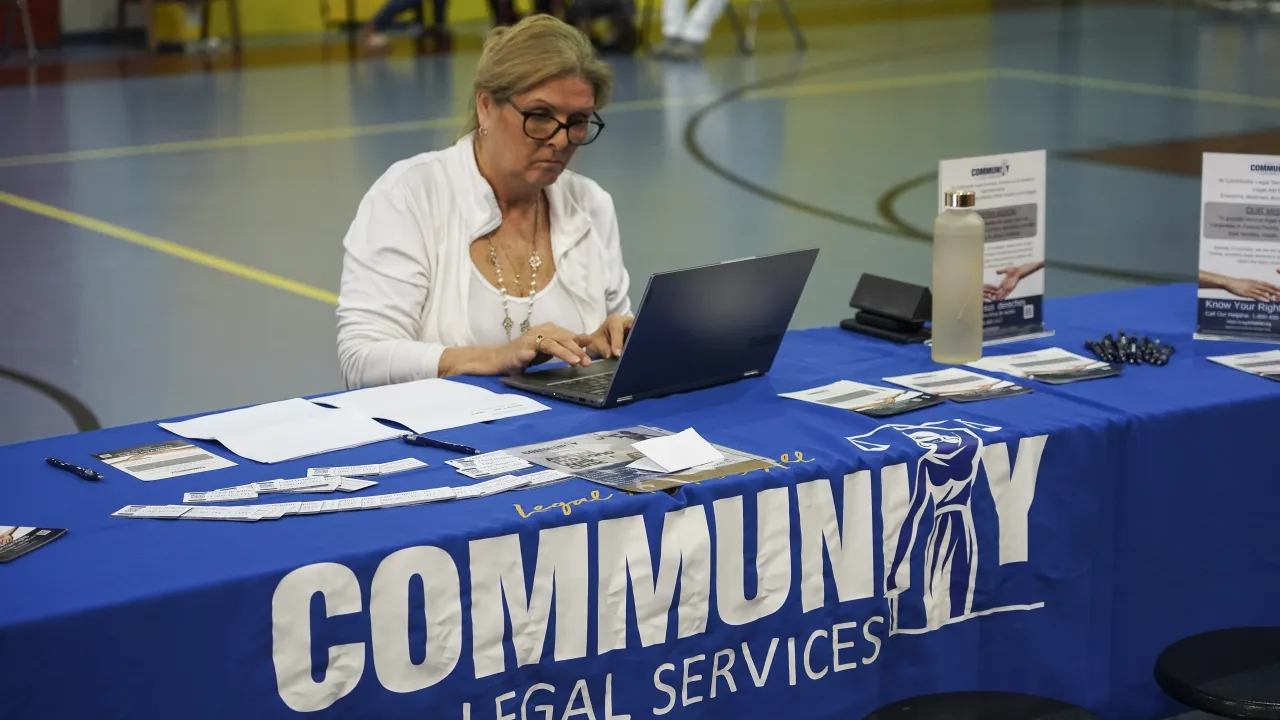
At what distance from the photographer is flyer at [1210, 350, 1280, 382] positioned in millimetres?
2740

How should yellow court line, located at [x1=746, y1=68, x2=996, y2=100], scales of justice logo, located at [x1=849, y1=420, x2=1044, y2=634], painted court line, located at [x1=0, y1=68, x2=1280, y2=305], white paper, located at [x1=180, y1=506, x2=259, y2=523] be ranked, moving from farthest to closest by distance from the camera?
yellow court line, located at [x1=746, y1=68, x2=996, y2=100] < painted court line, located at [x1=0, y1=68, x2=1280, y2=305] < scales of justice logo, located at [x1=849, y1=420, x2=1044, y2=634] < white paper, located at [x1=180, y1=506, x2=259, y2=523]

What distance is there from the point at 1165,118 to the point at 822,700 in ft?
27.0

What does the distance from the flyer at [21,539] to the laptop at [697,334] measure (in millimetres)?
880

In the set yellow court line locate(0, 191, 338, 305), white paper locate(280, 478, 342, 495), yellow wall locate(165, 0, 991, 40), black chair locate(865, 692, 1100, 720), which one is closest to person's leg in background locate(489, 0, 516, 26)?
yellow wall locate(165, 0, 991, 40)

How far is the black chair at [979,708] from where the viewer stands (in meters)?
2.09

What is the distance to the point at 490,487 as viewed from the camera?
83.8 inches

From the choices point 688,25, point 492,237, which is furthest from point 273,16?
point 492,237

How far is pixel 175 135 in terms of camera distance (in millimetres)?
9211

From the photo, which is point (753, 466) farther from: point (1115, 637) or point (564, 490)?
point (1115, 637)

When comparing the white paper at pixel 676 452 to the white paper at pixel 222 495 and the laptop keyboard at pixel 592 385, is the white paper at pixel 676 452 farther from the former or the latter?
the white paper at pixel 222 495

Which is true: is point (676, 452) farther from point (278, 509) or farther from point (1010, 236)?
point (1010, 236)

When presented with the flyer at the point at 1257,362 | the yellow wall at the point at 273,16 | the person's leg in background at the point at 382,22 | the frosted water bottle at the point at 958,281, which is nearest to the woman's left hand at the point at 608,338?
the frosted water bottle at the point at 958,281

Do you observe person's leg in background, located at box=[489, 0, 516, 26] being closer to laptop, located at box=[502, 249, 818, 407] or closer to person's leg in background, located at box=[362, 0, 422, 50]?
person's leg in background, located at box=[362, 0, 422, 50]

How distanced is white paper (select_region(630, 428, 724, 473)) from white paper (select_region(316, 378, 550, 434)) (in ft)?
0.99
